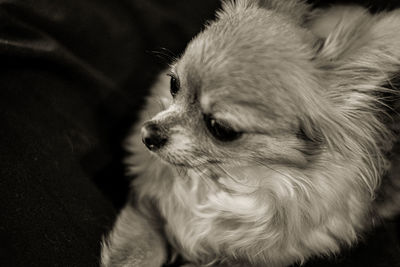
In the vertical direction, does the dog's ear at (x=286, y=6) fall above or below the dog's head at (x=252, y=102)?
above

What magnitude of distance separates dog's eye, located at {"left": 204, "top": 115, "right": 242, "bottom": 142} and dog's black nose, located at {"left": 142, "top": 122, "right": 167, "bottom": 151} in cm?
15

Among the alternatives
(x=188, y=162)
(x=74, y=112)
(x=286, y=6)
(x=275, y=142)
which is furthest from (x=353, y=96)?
(x=74, y=112)

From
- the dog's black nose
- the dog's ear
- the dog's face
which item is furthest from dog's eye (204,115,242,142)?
the dog's ear

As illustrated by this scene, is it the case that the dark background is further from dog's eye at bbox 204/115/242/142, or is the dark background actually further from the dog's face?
dog's eye at bbox 204/115/242/142

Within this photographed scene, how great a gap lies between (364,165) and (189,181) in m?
0.52

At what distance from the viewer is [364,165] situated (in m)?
0.98

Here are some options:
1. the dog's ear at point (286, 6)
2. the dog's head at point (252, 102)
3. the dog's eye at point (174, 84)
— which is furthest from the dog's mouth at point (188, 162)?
the dog's ear at point (286, 6)

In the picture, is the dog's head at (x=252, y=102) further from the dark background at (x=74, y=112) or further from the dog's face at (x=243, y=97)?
the dark background at (x=74, y=112)

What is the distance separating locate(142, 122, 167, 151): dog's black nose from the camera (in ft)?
3.46

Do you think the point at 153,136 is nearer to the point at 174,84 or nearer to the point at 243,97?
the point at 174,84

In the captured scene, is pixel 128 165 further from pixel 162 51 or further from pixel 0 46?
pixel 0 46

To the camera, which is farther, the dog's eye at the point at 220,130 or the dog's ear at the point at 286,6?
the dog's ear at the point at 286,6

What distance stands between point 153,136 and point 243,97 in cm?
30

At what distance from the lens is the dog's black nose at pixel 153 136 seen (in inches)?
41.5
